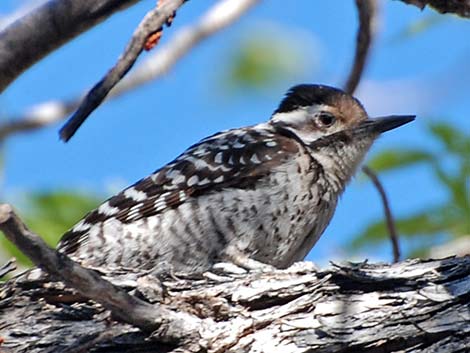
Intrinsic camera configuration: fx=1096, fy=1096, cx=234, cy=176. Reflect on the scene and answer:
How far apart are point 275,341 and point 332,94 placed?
92.7 inches

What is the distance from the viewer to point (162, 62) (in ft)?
23.9

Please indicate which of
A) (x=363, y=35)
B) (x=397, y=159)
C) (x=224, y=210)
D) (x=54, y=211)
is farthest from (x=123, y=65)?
(x=397, y=159)

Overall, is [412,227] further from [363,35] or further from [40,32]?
[40,32]

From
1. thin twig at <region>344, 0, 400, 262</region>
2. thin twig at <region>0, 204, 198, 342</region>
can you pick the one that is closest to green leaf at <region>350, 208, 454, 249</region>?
thin twig at <region>344, 0, 400, 262</region>

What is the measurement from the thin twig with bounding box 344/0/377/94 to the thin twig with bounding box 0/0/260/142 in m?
1.79

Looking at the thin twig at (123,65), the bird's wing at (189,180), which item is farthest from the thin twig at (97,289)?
the bird's wing at (189,180)

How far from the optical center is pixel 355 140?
245 inches

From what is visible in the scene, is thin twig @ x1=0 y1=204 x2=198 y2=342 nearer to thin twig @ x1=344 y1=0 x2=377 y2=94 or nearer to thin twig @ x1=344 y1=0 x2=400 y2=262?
thin twig @ x1=344 y1=0 x2=400 y2=262

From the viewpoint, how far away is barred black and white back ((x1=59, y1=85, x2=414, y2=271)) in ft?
18.2

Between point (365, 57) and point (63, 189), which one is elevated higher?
point (63, 189)

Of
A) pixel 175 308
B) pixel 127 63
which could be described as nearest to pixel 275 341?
pixel 175 308

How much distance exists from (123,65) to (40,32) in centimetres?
33

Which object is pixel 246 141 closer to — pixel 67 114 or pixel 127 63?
pixel 67 114

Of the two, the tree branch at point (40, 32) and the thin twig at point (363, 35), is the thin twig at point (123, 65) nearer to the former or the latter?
the tree branch at point (40, 32)
